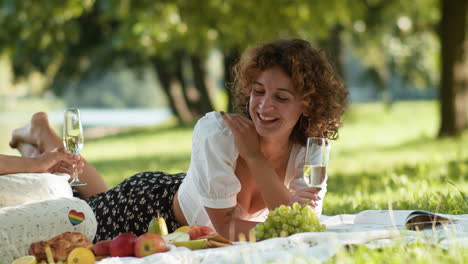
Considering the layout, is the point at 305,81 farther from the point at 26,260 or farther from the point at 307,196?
the point at 26,260

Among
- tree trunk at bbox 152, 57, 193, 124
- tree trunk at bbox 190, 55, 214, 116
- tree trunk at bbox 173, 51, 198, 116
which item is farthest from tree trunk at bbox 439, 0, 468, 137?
tree trunk at bbox 152, 57, 193, 124

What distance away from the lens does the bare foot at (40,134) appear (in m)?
5.73

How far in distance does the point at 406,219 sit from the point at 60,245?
211 cm

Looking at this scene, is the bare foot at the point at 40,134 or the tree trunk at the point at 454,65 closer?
the bare foot at the point at 40,134

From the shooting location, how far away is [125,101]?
2852 inches

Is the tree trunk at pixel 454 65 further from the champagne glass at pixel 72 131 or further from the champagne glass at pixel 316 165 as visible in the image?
the champagne glass at pixel 316 165

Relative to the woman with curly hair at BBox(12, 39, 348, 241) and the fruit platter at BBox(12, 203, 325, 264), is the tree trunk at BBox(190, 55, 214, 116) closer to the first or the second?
the woman with curly hair at BBox(12, 39, 348, 241)

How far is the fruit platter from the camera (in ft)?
12.1

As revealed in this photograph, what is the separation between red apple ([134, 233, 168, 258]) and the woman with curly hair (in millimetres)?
637

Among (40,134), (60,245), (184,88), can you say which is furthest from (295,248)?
(184,88)

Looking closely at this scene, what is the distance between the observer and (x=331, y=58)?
5.03 meters

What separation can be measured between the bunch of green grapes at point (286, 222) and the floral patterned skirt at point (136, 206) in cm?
103

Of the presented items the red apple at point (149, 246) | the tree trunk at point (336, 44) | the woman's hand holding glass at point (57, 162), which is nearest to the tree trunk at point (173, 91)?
the tree trunk at point (336, 44)

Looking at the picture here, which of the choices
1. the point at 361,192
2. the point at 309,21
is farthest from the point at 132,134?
the point at 361,192
